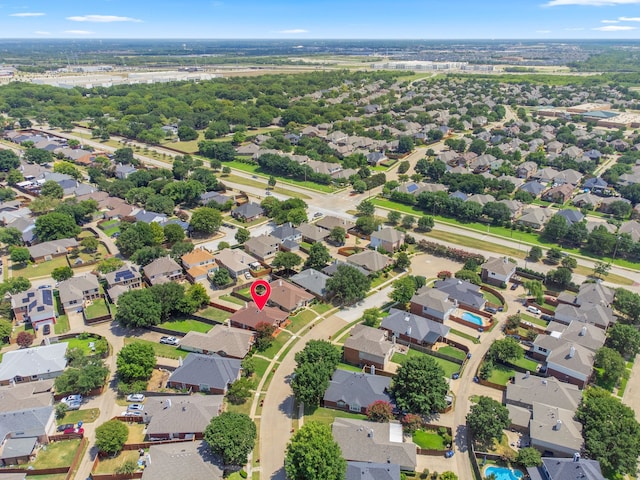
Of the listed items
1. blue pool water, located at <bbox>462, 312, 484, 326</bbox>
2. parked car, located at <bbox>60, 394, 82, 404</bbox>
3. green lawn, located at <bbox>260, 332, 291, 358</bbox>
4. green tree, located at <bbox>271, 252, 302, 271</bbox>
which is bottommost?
green lawn, located at <bbox>260, 332, 291, 358</bbox>

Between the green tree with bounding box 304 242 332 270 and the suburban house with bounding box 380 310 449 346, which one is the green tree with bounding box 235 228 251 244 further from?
the suburban house with bounding box 380 310 449 346

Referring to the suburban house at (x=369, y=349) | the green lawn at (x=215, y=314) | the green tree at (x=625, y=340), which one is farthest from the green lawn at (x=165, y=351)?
the green tree at (x=625, y=340)

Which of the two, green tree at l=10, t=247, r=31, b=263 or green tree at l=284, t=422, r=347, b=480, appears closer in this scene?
green tree at l=284, t=422, r=347, b=480

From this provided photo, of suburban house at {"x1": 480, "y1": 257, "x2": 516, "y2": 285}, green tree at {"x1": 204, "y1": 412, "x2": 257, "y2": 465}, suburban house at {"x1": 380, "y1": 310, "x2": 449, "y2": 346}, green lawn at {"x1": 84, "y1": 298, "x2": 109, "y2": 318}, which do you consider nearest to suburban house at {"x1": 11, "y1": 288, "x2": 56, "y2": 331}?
green lawn at {"x1": 84, "y1": 298, "x2": 109, "y2": 318}

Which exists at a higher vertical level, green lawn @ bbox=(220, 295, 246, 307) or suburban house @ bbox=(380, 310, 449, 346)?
suburban house @ bbox=(380, 310, 449, 346)

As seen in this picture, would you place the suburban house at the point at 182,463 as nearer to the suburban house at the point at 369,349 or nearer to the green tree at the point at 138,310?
the suburban house at the point at 369,349

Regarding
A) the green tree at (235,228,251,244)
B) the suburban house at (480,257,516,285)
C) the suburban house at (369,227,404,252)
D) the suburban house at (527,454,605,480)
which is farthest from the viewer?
the green tree at (235,228,251,244)

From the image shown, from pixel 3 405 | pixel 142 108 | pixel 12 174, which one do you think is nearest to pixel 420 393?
pixel 3 405

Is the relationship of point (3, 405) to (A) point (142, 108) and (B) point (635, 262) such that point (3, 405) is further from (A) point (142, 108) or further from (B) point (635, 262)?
(A) point (142, 108)
